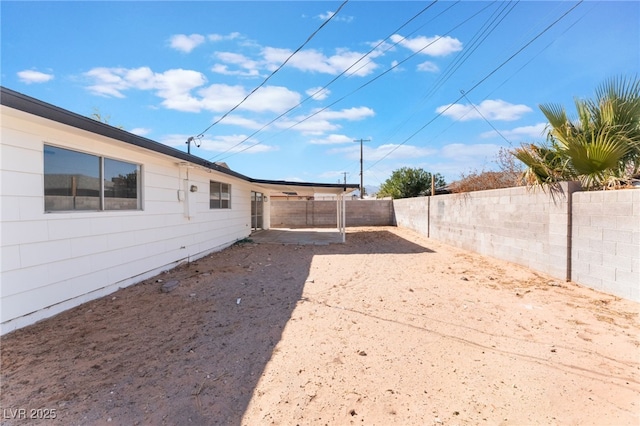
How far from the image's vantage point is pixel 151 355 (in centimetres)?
288

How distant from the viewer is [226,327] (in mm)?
3623

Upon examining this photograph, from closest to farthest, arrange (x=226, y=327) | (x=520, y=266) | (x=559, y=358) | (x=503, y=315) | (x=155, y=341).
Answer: (x=559, y=358)
(x=155, y=341)
(x=226, y=327)
(x=503, y=315)
(x=520, y=266)

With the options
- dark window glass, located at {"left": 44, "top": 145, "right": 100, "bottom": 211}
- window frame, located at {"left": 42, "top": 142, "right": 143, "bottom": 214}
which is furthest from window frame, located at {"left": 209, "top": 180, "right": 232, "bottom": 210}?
dark window glass, located at {"left": 44, "top": 145, "right": 100, "bottom": 211}

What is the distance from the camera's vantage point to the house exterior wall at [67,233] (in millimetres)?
3238

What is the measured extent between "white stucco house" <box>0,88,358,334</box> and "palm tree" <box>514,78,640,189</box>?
730 centimetres

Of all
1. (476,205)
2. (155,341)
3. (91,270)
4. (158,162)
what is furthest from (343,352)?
(476,205)

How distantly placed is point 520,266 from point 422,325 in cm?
443

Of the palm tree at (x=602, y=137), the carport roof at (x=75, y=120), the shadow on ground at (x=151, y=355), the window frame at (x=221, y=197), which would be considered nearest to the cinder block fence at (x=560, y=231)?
the palm tree at (x=602, y=137)

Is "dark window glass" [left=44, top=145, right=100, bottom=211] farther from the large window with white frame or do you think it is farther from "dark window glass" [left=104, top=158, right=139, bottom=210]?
"dark window glass" [left=104, top=158, right=139, bottom=210]

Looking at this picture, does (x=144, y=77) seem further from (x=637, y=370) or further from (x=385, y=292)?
(x=637, y=370)

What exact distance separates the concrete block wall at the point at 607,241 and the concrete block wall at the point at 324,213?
549 inches

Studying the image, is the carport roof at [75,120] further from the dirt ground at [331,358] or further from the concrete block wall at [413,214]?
the concrete block wall at [413,214]

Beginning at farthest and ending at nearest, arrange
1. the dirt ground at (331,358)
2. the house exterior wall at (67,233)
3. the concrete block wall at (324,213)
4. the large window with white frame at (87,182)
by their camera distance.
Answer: the concrete block wall at (324,213), the large window with white frame at (87,182), the house exterior wall at (67,233), the dirt ground at (331,358)

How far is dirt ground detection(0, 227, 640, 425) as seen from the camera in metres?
2.10
